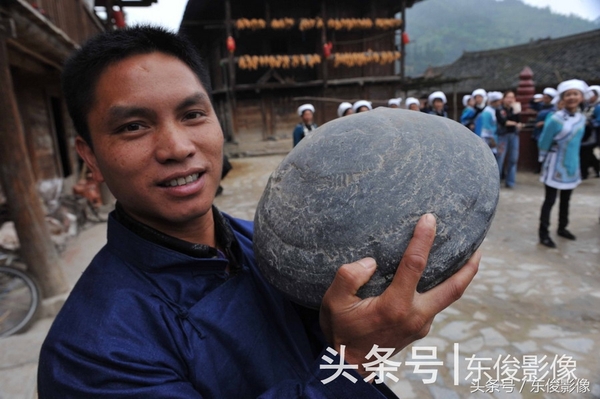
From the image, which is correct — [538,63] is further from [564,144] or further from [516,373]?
[516,373]

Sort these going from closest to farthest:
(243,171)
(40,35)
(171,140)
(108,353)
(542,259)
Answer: (108,353)
(171,140)
(40,35)
(542,259)
(243,171)

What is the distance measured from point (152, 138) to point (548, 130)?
5312 millimetres

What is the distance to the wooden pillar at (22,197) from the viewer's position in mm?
3723

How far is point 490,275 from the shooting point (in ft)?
14.5

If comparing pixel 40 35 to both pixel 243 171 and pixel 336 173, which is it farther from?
pixel 243 171

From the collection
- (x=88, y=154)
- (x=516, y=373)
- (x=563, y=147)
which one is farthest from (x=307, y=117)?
(x=88, y=154)

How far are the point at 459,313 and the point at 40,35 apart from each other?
5.37 metres

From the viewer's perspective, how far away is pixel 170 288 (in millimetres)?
1052

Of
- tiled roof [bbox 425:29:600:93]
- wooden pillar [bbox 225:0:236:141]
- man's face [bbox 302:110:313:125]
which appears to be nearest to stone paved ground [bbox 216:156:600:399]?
man's face [bbox 302:110:313:125]

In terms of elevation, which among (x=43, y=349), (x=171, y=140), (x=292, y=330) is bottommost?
(x=292, y=330)

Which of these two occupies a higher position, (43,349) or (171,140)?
(171,140)

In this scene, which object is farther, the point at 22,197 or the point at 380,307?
the point at 22,197

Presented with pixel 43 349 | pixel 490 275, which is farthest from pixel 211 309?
pixel 490 275

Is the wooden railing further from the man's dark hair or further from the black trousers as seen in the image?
the black trousers
